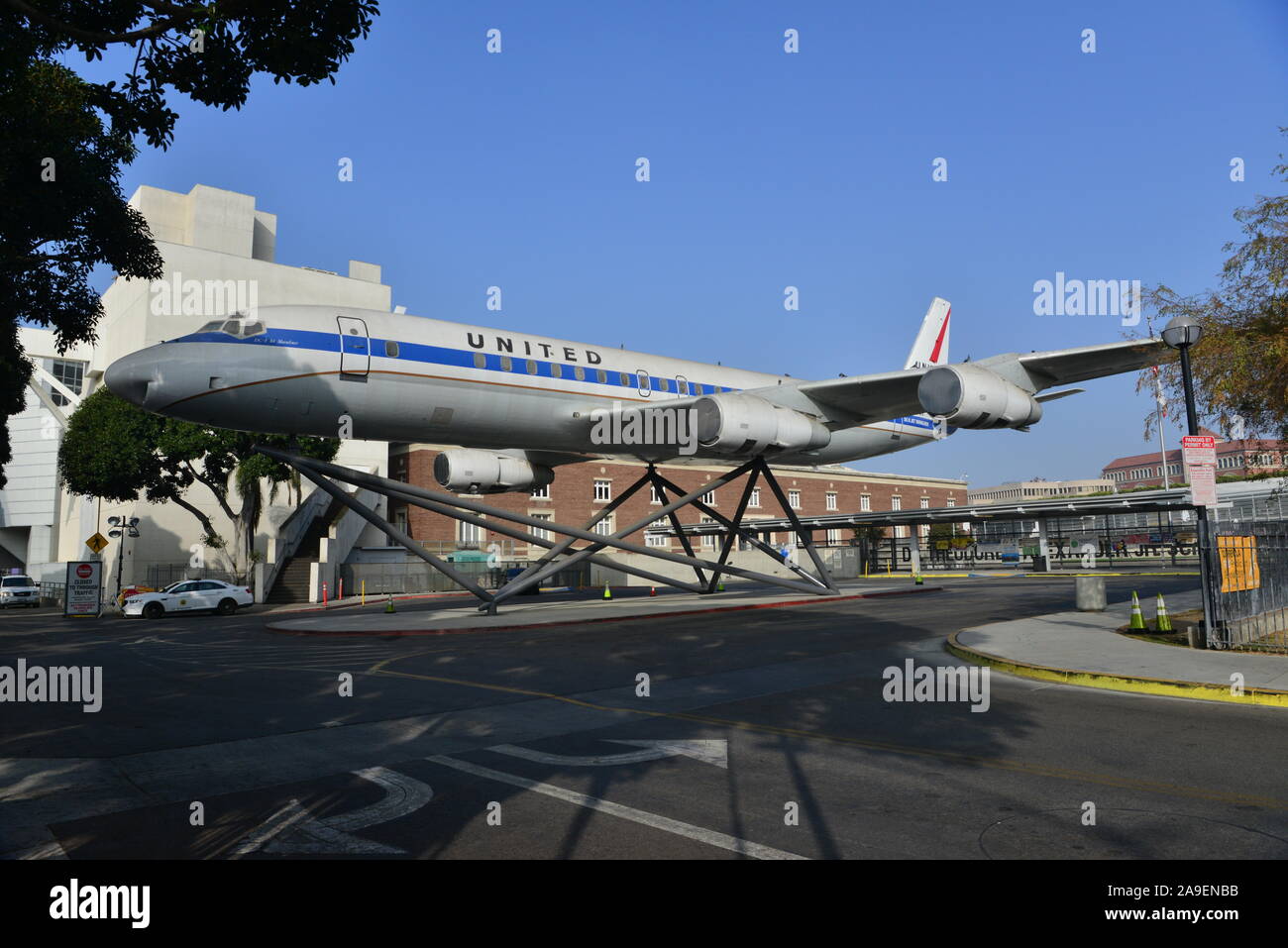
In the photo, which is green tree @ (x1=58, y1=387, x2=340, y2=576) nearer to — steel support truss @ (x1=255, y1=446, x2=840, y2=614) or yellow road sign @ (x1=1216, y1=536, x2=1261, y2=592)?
steel support truss @ (x1=255, y1=446, x2=840, y2=614)

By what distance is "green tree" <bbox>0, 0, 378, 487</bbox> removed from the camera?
382 inches

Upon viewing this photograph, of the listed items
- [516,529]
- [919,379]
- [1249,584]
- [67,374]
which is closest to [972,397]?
[919,379]

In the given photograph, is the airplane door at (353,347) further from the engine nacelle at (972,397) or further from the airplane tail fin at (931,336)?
A: the airplane tail fin at (931,336)

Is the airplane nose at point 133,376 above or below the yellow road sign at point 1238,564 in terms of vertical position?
above

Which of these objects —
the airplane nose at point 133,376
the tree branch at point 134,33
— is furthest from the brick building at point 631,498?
the tree branch at point 134,33

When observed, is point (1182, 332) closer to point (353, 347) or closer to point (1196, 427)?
point (1196, 427)

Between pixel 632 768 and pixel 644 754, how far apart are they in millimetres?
501

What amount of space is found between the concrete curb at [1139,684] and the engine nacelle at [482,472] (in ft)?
51.6

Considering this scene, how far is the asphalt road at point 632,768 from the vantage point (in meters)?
5.10

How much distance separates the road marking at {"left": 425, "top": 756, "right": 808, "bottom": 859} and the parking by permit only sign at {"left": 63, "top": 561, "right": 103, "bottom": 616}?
3331 centimetres

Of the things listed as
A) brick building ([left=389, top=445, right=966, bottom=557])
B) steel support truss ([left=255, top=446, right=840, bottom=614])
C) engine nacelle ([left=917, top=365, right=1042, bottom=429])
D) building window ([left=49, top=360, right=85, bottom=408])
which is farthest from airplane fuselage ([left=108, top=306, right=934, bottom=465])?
building window ([left=49, top=360, right=85, bottom=408])

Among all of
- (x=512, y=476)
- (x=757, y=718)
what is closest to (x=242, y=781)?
(x=757, y=718)

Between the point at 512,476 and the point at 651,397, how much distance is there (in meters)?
5.41
